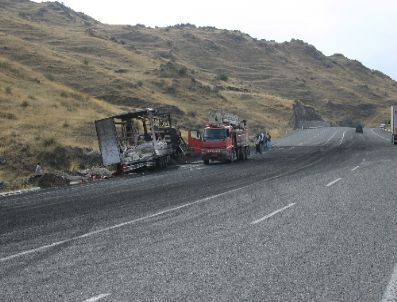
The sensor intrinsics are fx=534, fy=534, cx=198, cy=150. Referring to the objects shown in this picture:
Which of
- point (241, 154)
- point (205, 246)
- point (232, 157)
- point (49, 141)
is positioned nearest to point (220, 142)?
point (232, 157)

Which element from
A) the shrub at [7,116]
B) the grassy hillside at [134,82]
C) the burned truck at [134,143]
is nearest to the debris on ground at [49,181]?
the grassy hillside at [134,82]

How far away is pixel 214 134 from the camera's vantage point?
32125 millimetres

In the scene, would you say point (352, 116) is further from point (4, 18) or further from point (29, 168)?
point (29, 168)

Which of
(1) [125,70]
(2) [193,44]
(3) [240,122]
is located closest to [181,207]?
Result: (3) [240,122]

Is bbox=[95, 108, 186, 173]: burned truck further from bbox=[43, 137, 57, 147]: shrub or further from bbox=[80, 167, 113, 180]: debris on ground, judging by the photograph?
bbox=[43, 137, 57, 147]: shrub

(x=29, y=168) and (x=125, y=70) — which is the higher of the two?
(x=125, y=70)

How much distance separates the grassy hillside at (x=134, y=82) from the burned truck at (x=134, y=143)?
3.63 m

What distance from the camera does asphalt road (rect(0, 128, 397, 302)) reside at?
6691mm

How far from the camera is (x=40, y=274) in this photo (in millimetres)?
7543

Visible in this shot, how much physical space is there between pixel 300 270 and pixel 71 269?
10.8ft

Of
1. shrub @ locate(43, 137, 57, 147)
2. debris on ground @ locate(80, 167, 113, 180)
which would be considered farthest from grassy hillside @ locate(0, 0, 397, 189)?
debris on ground @ locate(80, 167, 113, 180)

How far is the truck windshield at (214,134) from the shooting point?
105 ft

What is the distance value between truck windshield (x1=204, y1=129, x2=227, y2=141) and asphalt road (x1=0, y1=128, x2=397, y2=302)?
48.1ft

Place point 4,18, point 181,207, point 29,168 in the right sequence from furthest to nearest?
point 4,18 → point 29,168 → point 181,207
